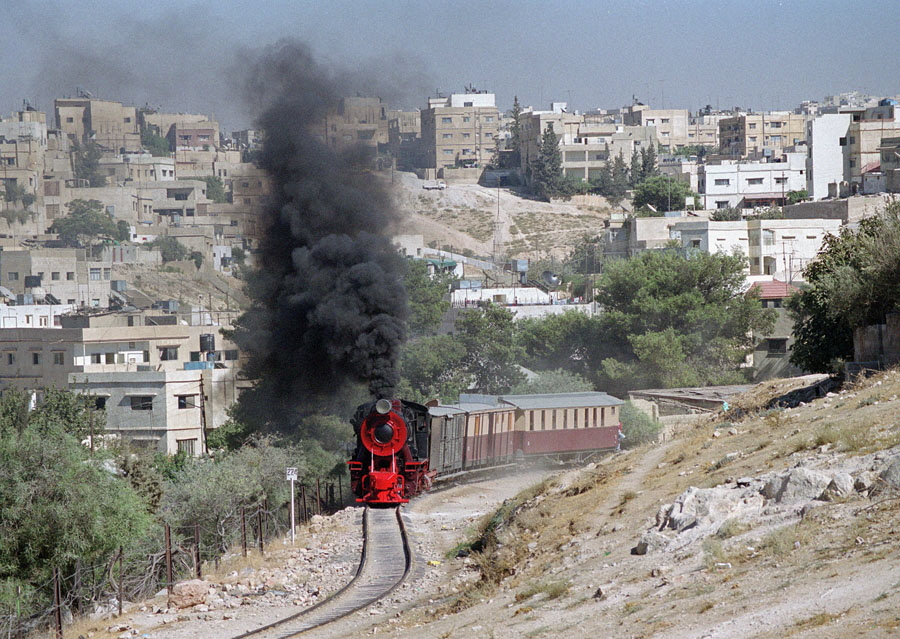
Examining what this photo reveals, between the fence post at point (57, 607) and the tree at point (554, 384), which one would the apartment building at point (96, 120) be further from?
the fence post at point (57, 607)

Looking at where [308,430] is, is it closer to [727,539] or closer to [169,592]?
Result: [169,592]

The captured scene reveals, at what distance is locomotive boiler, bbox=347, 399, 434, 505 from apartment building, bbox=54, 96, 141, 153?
158502 millimetres

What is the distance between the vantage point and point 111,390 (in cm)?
4712

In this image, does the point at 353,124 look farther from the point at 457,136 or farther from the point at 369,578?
the point at 457,136

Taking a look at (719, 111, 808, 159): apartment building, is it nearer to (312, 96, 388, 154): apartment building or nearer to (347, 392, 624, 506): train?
(312, 96, 388, 154): apartment building

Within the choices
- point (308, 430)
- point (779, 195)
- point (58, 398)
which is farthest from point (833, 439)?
point (779, 195)

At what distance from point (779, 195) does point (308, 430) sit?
68694 mm

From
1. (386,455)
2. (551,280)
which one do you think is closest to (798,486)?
(386,455)

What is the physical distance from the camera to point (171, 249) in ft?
365

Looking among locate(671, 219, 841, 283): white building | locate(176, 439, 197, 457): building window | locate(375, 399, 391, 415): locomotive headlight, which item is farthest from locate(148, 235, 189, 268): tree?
locate(375, 399, 391, 415): locomotive headlight

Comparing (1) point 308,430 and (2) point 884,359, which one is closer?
(2) point 884,359

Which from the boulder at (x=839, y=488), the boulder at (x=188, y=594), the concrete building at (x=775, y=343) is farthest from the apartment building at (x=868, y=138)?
the boulder at (x=839, y=488)

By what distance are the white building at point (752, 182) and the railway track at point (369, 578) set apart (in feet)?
266

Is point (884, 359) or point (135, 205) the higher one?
point (135, 205)
